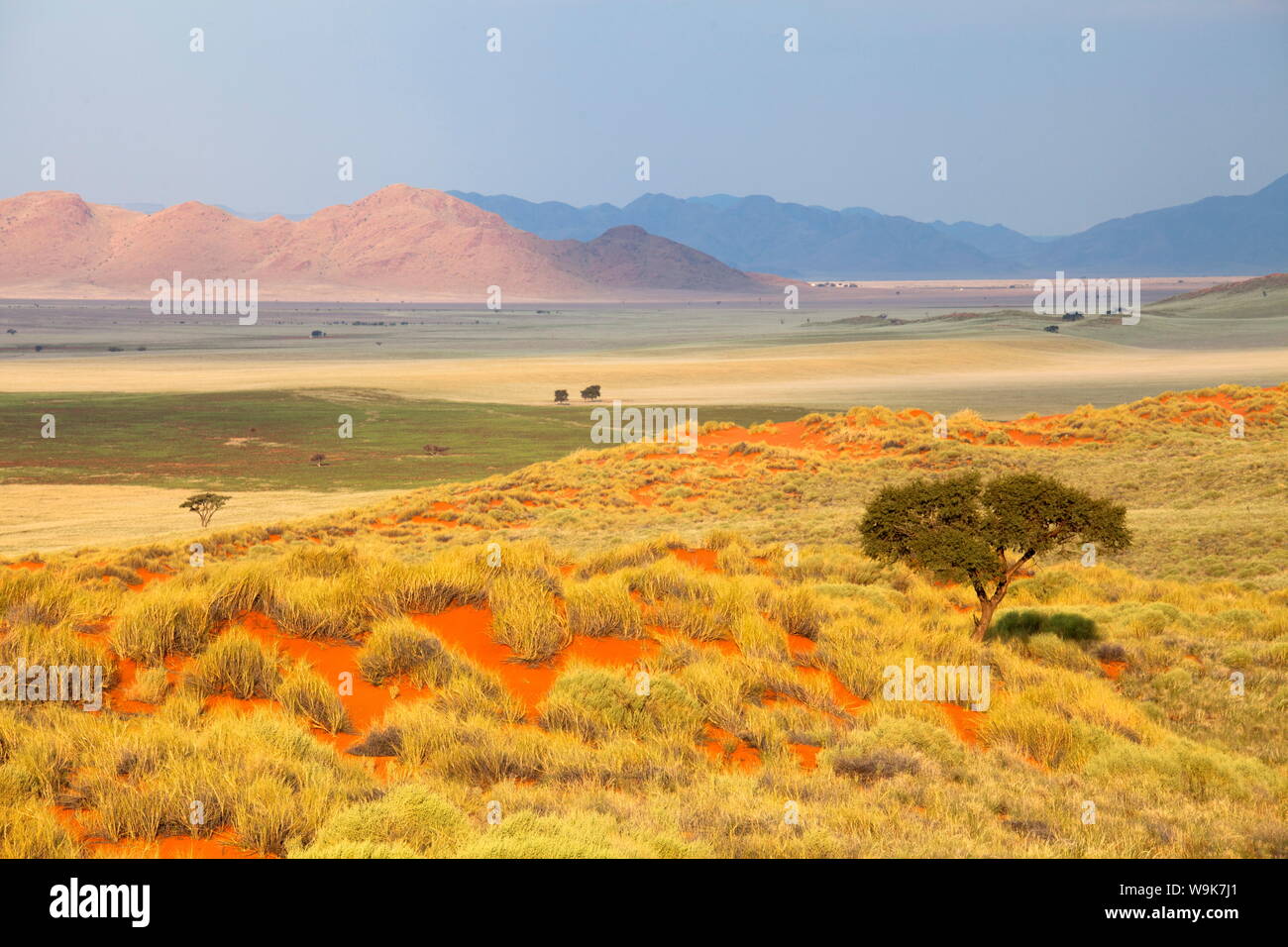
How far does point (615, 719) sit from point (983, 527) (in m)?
9.47

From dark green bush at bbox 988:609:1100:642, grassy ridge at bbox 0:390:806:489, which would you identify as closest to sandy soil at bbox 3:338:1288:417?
grassy ridge at bbox 0:390:806:489

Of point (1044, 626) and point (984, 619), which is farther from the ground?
point (984, 619)

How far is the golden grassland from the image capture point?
6.78m

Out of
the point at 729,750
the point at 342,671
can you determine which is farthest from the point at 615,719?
the point at 342,671

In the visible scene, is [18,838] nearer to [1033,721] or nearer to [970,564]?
[1033,721]

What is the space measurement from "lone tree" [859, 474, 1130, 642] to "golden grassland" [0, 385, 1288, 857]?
3.06 feet

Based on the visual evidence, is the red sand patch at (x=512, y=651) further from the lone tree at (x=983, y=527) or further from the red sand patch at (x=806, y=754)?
the lone tree at (x=983, y=527)

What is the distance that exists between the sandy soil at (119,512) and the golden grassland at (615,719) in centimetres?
2597

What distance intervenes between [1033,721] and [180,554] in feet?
72.5

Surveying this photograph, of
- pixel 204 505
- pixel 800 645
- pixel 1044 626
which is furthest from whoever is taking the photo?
pixel 204 505

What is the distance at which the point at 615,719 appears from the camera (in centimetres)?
945

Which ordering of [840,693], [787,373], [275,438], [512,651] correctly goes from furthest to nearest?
[787,373] → [275,438] → [840,693] → [512,651]

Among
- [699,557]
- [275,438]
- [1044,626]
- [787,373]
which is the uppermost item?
[787,373]

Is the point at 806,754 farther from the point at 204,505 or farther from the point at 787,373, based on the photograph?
the point at 787,373
